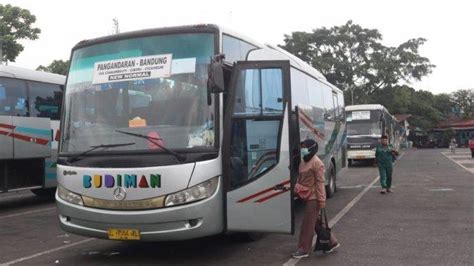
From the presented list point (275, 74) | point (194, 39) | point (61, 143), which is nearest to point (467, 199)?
point (275, 74)

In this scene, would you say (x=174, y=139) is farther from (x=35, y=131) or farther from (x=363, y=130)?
(x=363, y=130)

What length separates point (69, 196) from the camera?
6766 mm

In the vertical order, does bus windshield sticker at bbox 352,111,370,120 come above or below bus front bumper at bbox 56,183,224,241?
above

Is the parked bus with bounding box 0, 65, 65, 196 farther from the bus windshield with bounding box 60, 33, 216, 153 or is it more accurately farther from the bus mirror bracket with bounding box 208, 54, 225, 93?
the bus mirror bracket with bounding box 208, 54, 225, 93

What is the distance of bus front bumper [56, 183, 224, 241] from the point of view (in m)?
6.25

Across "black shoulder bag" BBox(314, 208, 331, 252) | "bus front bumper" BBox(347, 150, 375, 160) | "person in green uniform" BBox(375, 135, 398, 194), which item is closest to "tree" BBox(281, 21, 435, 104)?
"bus front bumper" BBox(347, 150, 375, 160)

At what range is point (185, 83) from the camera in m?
6.62

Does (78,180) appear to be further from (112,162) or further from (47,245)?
(47,245)

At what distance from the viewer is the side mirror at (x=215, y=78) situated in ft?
20.3

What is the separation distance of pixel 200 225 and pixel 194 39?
2.33 metres

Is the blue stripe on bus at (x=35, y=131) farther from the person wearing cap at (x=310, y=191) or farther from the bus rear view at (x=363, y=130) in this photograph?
the bus rear view at (x=363, y=130)

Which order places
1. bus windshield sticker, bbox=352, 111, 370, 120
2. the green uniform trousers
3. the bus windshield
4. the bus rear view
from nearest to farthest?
1. the bus windshield
2. the green uniform trousers
3. the bus rear view
4. bus windshield sticker, bbox=352, 111, 370, 120

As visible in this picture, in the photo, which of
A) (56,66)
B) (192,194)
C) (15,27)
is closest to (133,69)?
(192,194)

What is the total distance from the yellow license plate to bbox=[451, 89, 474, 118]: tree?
90141 mm
